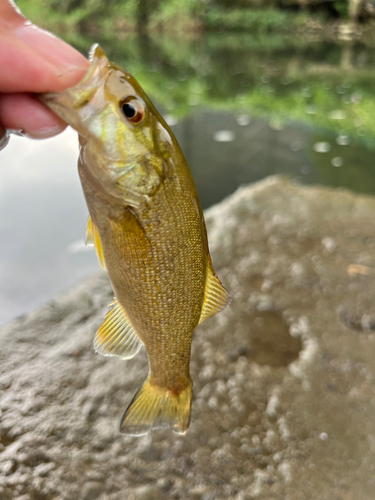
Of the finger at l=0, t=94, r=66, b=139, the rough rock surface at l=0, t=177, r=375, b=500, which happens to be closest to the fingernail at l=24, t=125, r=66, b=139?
the finger at l=0, t=94, r=66, b=139

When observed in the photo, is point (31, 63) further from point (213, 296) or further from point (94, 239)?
point (213, 296)

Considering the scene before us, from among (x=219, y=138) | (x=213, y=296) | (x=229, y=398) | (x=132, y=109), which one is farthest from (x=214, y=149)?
(x=132, y=109)

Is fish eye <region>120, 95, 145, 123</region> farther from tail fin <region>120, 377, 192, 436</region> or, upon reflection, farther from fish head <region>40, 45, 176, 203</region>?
tail fin <region>120, 377, 192, 436</region>

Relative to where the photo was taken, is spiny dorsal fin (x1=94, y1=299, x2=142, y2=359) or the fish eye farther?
spiny dorsal fin (x1=94, y1=299, x2=142, y2=359)

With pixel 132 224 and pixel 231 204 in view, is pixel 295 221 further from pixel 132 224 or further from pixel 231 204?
pixel 132 224

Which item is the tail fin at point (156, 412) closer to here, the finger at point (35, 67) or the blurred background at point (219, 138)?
the finger at point (35, 67)
